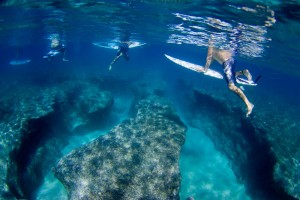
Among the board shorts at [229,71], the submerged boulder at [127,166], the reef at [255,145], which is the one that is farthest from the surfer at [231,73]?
the reef at [255,145]

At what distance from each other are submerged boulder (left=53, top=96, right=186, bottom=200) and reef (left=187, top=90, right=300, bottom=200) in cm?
506

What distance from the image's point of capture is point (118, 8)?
16.5m

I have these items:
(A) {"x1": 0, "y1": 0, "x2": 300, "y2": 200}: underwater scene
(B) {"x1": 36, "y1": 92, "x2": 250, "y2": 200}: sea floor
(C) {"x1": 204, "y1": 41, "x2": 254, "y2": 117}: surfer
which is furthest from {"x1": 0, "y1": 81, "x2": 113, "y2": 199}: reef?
(C) {"x1": 204, "y1": 41, "x2": 254, "y2": 117}: surfer

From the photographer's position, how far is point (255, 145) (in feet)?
44.9

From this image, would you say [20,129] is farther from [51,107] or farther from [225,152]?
[225,152]

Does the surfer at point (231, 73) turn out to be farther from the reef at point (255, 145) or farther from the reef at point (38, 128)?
the reef at point (38, 128)

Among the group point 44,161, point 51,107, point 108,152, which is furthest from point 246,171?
point 51,107

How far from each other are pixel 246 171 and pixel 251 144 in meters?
1.93

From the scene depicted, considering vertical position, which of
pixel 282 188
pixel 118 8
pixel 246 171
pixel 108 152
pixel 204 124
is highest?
pixel 118 8

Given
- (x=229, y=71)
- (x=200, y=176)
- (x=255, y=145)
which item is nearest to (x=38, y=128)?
(x=200, y=176)

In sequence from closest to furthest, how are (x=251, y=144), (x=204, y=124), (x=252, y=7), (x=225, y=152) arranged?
(x=252, y=7) < (x=251, y=144) < (x=225, y=152) < (x=204, y=124)

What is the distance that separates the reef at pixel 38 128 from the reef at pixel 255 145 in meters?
9.57

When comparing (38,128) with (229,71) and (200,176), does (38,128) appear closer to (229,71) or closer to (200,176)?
(200,176)

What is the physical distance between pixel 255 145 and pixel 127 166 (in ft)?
29.9
